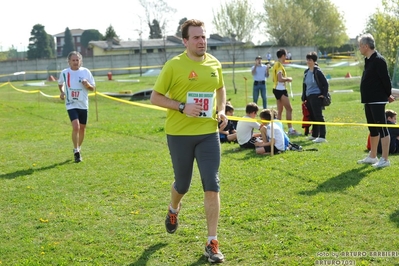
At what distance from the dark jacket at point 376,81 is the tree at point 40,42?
97.1m

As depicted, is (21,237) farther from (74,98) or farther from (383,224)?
(74,98)

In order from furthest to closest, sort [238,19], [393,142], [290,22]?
[290,22], [238,19], [393,142]

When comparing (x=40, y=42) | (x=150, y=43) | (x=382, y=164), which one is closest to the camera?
(x=382, y=164)

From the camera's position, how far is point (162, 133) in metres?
15.3

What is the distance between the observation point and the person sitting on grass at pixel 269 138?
36.9ft

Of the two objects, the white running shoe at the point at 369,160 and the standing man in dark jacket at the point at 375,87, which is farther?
the white running shoe at the point at 369,160

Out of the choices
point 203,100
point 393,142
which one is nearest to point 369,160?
point 393,142

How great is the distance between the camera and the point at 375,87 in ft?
30.1

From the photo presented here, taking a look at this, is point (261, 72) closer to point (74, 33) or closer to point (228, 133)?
point (228, 133)

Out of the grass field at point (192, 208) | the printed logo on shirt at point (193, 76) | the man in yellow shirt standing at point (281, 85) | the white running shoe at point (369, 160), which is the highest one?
the printed logo on shirt at point (193, 76)

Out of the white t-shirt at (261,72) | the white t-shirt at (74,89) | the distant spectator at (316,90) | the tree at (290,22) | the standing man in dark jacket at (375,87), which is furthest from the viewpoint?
the tree at (290,22)

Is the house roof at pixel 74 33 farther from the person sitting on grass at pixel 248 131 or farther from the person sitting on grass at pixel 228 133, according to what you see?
the person sitting on grass at pixel 248 131

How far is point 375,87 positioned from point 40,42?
100381 mm

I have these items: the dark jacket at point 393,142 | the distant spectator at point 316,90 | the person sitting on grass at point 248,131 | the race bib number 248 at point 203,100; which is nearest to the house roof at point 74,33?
Answer: the distant spectator at point 316,90
